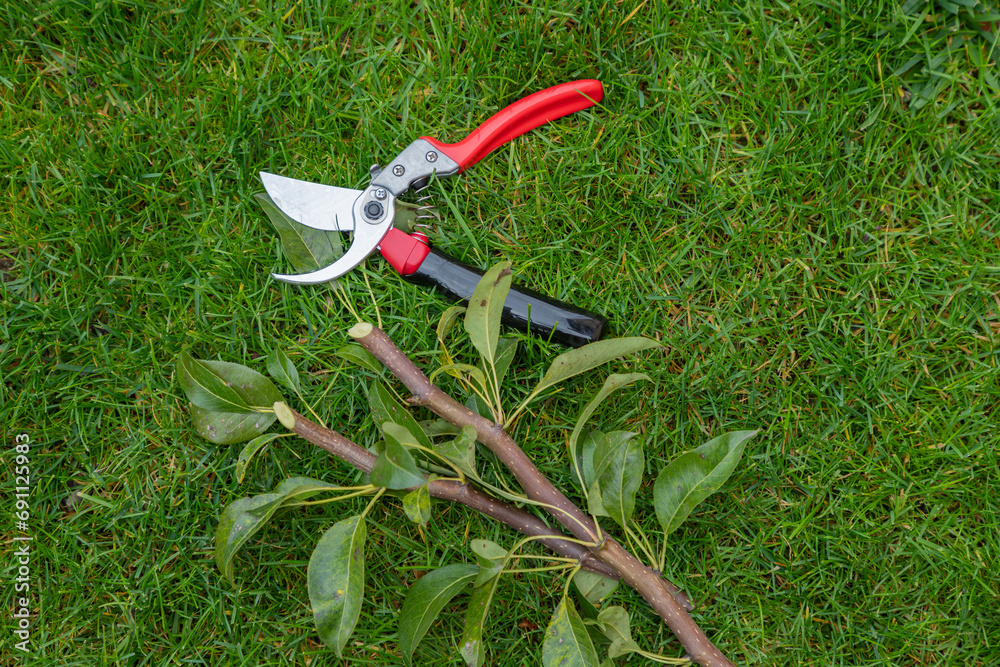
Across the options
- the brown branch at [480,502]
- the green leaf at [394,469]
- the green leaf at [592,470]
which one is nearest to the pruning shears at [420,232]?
the green leaf at [592,470]

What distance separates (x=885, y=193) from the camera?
2.66m

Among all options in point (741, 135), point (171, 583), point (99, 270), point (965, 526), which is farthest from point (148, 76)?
point (965, 526)

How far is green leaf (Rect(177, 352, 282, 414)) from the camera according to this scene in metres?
2.26

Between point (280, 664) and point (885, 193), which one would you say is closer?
point (280, 664)

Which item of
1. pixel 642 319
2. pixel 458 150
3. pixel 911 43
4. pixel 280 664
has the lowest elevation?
pixel 280 664

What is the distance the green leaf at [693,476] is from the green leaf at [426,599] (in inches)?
27.5

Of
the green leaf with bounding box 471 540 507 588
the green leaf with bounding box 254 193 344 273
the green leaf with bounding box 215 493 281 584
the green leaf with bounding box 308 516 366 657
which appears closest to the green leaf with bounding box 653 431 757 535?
the green leaf with bounding box 471 540 507 588

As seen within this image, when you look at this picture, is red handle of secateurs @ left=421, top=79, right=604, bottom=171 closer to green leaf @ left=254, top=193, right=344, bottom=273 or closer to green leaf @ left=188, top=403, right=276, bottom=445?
green leaf @ left=254, top=193, right=344, bottom=273

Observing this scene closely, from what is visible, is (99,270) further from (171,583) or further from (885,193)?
(885,193)

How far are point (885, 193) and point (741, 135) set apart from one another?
2.08ft

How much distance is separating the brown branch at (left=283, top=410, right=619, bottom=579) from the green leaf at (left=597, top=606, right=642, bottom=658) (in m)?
0.14

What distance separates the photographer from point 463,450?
2.06 meters

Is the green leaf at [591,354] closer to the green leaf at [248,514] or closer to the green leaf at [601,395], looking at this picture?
the green leaf at [601,395]

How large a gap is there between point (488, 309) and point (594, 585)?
1.05 m
